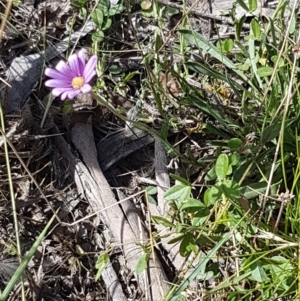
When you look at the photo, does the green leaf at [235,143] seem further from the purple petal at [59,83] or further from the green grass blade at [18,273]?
the green grass blade at [18,273]

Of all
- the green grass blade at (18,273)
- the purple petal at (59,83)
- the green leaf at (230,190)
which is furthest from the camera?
the green leaf at (230,190)

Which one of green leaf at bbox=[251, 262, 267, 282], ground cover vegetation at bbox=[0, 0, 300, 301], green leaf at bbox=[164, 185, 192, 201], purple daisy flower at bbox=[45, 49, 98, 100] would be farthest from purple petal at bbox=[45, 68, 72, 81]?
green leaf at bbox=[251, 262, 267, 282]

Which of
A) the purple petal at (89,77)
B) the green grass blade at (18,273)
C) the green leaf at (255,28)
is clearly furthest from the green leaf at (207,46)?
the green grass blade at (18,273)

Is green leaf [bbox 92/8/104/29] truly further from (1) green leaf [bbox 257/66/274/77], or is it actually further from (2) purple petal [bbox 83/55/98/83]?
(2) purple petal [bbox 83/55/98/83]

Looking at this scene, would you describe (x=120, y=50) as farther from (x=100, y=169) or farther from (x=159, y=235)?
(x=159, y=235)

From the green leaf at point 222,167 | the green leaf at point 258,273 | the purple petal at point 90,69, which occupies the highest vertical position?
the purple petal at point 90,69

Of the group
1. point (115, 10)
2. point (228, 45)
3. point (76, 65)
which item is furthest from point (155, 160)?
point (76, 65)
